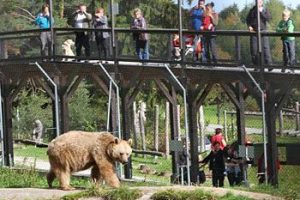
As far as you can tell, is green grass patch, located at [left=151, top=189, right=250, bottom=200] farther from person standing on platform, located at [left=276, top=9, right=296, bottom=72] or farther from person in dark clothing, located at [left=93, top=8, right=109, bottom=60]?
person in dark clothing, located at [left=93, top=8, right=109, bottom=60]

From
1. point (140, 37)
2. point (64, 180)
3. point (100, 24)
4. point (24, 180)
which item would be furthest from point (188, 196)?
point (100, 24)

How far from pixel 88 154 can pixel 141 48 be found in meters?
7.45

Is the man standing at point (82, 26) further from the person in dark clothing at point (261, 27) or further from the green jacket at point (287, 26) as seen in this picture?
the green jacket at point (287, 26)

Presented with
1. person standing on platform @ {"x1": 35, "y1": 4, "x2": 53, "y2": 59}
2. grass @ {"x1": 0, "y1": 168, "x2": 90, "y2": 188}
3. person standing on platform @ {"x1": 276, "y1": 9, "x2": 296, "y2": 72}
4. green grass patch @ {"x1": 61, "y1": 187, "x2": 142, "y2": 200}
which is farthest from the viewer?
person standing on platform @ {"x1": 35, "y1": 4, "x2": 53, "y2": 59}

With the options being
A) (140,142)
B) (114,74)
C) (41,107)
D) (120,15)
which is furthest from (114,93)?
(41,107)

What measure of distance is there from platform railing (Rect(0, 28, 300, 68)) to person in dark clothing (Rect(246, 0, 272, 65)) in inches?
6.0

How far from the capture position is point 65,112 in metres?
25.7

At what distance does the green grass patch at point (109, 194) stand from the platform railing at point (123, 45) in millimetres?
7084

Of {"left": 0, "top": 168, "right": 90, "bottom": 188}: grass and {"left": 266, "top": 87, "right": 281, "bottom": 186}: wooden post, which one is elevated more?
{"left": 266, "top": 87, "right": 281, "bottom": 186}: wooden post

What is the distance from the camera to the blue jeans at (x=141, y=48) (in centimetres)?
2288

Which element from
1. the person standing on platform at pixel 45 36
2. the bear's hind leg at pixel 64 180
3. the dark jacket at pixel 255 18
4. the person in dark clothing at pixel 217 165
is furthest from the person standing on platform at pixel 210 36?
the bear's hind leg at pixel 64 180

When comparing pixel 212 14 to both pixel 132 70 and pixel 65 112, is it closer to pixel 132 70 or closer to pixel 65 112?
pixel 132 70

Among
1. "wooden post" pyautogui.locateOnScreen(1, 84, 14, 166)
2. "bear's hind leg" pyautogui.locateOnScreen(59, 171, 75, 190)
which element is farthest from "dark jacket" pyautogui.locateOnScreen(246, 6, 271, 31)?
"wooden post" pyautogui.locateOnScreen(1, 84, 14, 166)

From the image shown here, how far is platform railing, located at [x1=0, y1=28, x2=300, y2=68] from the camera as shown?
818 inches
